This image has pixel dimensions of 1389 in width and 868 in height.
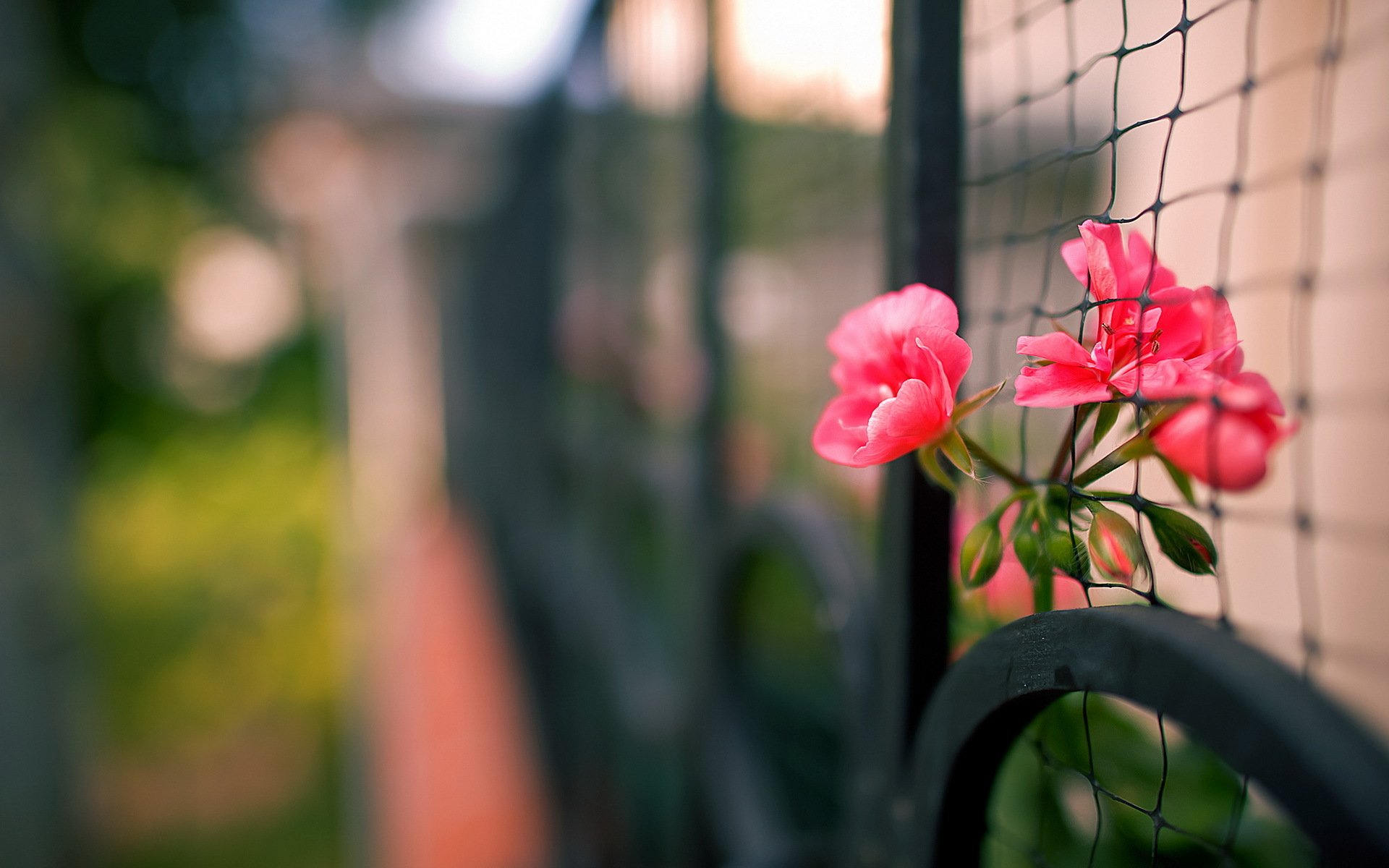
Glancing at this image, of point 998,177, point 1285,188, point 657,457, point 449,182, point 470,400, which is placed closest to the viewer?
point 998,177

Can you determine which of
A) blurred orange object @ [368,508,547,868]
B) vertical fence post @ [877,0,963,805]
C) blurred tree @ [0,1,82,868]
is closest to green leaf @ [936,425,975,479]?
vertical fence post @ [877,0,963,805]

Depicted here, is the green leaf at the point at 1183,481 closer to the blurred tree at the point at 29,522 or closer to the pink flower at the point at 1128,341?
the pink flower at the point at 1128,341

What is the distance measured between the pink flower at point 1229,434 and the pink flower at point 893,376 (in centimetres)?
6

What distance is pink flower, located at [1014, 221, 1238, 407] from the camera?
0.70 ft

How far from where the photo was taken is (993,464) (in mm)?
268

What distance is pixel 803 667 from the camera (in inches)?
33.3

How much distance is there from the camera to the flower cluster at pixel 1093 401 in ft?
0.67

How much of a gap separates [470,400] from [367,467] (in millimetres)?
719

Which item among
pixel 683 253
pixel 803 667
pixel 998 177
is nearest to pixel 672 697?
pixel 803 667

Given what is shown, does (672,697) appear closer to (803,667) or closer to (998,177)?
(803,667)

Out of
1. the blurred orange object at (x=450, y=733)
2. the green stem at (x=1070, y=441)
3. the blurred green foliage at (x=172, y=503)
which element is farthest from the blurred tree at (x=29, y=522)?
the green stem at (x=1070, y=441)

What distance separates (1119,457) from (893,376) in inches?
2.9

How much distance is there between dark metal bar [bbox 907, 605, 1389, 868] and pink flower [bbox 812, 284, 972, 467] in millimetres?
81

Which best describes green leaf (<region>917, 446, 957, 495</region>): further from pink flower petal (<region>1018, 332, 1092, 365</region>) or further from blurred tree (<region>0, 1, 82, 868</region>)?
blurred tree (<region>0, 1, 82, 868</region>)
